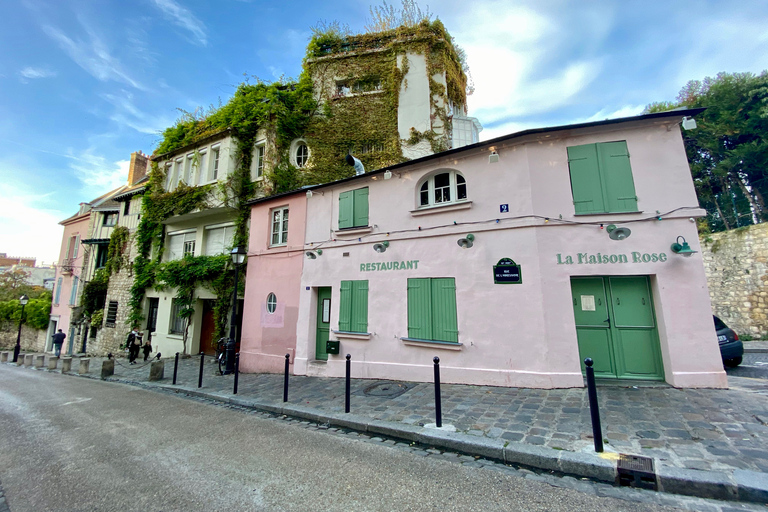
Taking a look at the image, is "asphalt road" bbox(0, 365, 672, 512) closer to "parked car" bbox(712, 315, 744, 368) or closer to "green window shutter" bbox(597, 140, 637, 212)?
"green window shutter" bbox(597, 140, 637, 212)

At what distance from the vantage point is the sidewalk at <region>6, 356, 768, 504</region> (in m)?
3.35

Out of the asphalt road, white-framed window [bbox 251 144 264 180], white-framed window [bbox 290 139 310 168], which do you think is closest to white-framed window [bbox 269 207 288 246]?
white-framed window [bbox 251 144 264 180]

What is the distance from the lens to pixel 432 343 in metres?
7.27

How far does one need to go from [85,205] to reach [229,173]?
64.4 feet

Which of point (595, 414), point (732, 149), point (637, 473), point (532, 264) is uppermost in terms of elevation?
point (732, 149)

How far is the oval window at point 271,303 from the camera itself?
10477 mm

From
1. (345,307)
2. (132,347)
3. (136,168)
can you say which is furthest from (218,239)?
(136,168)

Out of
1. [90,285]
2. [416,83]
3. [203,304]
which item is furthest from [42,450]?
[90,285]

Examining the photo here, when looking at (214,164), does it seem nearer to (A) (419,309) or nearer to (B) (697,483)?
(A) (419,309)

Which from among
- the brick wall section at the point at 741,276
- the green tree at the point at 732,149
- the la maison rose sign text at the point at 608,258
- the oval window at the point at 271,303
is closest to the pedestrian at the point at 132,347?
the oval window at the point at 271,303

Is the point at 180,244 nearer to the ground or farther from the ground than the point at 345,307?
farther from the ground

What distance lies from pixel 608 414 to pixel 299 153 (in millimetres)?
14286

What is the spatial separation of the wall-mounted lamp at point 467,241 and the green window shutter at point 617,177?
2742 mm

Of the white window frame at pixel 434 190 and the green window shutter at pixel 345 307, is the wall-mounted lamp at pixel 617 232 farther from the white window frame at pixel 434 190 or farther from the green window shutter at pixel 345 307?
the green window shutter at pixel 345 307
